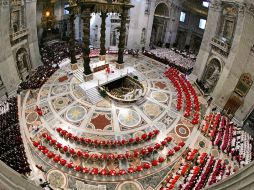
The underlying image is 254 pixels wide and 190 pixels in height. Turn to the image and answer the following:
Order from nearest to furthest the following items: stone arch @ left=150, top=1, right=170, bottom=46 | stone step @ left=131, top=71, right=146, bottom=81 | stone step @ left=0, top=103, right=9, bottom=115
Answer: stone step @ left=0, top=103, right=9, bottom=115, stone step @ left=131, top=71, right=146, bottom=81, stone arch @ left=150, top=1, right=170, bottom=46

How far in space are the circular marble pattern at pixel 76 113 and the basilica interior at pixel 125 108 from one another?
103 mm

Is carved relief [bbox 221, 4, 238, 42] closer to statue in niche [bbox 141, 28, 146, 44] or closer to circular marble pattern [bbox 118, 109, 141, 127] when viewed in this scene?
circular marble pattern [bbox 118, 109, 141, 127]

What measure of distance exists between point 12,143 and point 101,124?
7.81 m

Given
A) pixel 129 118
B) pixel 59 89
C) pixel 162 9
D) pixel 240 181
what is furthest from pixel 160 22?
pixel 240 181

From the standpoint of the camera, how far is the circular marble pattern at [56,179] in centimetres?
1561

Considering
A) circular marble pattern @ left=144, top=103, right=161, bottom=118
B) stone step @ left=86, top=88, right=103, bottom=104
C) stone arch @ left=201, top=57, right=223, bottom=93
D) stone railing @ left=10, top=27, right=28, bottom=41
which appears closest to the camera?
circular marble pattern @ left=144, top=103, right=161, bottom=118

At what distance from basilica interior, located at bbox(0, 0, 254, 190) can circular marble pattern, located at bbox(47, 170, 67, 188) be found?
0.24ft

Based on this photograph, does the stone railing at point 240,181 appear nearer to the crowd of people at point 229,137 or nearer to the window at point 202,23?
the crowd of people at point 229,137

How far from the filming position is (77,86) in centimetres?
2592

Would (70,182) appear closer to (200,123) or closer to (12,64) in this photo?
(200,123)

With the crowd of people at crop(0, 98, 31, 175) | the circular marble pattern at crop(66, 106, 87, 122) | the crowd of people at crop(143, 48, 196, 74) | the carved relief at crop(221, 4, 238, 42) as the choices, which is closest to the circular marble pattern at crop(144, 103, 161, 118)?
the circular marble pattern at crop(66, 106, 87, 122)

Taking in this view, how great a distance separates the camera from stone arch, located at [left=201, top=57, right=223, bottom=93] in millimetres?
26828

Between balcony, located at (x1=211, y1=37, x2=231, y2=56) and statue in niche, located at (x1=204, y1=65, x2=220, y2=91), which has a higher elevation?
balcony, located at (x1=211, y1=37, x2=231, y2=56)

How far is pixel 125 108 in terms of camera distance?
2369 centimetres
